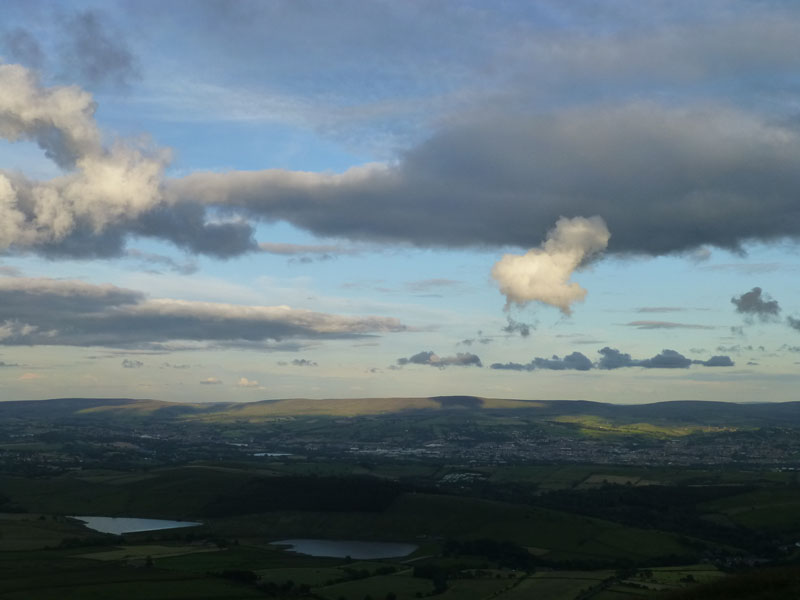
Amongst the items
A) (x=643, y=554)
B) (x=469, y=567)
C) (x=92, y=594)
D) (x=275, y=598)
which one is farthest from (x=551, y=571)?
(x=92, y=594)

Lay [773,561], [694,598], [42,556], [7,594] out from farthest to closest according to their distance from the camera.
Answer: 1. [773,561]
2. [42,556]
3. [7,594]
4. [694,598]

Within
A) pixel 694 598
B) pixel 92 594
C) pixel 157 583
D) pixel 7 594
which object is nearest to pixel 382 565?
pixel 157 583

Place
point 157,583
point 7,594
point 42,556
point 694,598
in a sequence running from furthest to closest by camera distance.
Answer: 1. point 42,556
2. point 157,583
3. point 7,594
4. point 694,598

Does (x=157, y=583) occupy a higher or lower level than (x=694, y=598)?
lower

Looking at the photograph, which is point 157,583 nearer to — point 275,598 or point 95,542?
point 275,598

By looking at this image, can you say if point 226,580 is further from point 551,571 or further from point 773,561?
point 773,561

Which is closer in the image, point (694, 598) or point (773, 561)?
point (694, 598)

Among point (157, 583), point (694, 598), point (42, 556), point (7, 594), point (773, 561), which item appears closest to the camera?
point (694, 598)

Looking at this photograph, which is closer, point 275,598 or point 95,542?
point 275,598

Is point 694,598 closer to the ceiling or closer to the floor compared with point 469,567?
closer to the ceiling
